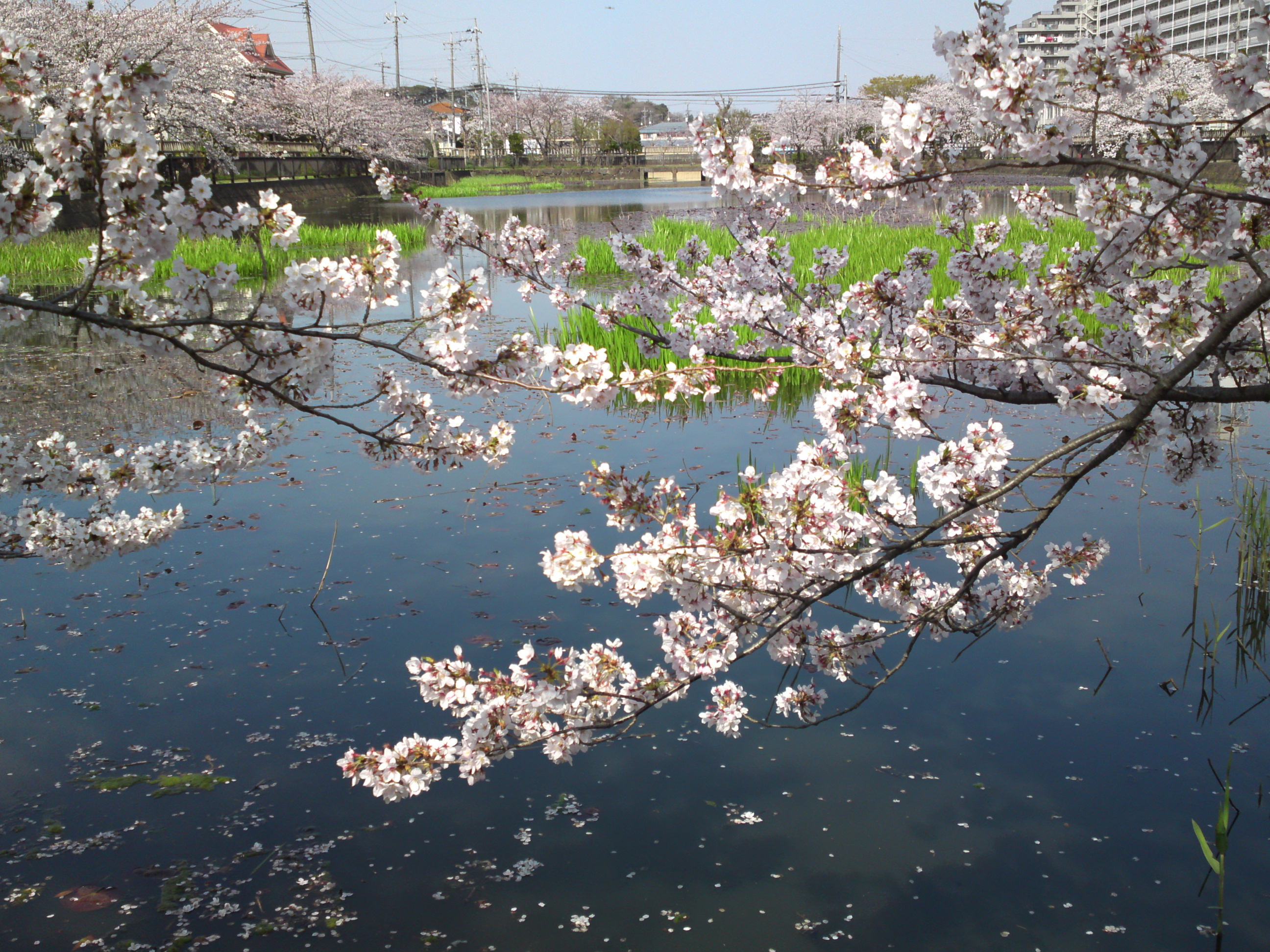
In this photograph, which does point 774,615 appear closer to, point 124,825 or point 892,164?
point 892,164

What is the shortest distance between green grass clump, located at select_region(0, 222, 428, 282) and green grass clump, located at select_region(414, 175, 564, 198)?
21.8 metres

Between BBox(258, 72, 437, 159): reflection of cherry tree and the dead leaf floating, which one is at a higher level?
BBox(258, 72, 437, 159): reflection of cherry tree

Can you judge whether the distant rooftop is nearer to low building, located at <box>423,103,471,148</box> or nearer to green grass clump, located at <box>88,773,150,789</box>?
low building, located at <box>423,103,471,148</box>

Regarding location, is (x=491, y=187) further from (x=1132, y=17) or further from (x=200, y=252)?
(x=1132, y=17)

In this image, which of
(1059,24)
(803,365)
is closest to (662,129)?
(1059,24)

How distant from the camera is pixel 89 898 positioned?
117 inches

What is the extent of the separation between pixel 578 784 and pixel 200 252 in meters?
14.2

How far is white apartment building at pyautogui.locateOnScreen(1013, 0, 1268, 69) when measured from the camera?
78.6m

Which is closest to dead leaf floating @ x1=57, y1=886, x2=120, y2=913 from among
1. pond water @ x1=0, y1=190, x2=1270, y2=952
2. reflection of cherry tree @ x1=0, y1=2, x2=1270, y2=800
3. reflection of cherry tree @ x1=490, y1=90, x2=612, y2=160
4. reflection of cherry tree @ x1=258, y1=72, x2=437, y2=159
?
pond water @ x1=0, y1=190, x2=1270, y2=952

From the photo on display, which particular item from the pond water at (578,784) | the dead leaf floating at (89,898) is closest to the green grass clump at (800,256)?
the pond water at (578,784)

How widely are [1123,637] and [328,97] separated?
50.6 metres

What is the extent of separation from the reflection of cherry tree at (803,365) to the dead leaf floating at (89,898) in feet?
2.65

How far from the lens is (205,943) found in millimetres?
2795

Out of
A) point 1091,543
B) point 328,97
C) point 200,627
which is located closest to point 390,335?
point 200,627
